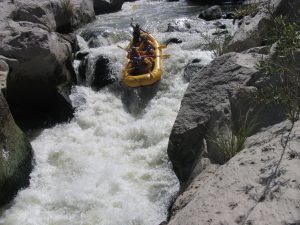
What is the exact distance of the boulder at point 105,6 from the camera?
54.4 ft

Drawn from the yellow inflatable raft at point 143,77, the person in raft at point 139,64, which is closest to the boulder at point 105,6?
the person in raft at point 139,64

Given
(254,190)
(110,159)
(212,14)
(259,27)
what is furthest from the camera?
(212,14)

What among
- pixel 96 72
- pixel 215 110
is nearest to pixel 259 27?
pixel 215 110

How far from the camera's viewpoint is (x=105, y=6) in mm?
16828

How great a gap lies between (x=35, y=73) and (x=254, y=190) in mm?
5609

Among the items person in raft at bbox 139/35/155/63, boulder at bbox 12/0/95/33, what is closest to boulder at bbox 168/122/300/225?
person in raft at bbox 139/35/155/63

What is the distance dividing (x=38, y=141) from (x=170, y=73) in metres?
3.44

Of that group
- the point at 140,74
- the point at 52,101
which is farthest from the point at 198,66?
the point at 52,101

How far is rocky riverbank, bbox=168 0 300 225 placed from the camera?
110 inches

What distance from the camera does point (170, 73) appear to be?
9195mm

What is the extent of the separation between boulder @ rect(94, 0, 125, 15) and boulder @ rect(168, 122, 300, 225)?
14.0 m

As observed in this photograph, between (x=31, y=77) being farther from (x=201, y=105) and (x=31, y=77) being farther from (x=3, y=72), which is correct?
(x=201, y=105)

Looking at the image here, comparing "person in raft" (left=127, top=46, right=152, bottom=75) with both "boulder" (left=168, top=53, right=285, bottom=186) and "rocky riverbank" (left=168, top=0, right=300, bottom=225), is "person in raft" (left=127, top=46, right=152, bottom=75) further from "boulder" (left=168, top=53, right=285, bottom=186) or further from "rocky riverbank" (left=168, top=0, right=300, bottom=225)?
"boulder" (left=168, top=53, right=285, bottom=186)

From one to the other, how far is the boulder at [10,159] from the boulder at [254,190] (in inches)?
121
